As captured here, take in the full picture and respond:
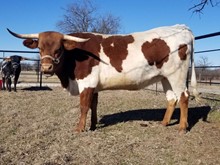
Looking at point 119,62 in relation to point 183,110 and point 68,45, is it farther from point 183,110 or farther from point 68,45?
point 183,110

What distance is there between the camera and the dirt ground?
460cm

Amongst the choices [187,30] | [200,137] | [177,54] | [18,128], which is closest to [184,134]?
[200,137]

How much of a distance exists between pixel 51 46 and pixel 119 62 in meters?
1.31

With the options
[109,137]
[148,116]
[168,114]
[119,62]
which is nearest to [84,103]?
[109,137]

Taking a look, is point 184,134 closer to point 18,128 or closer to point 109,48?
point 109,48

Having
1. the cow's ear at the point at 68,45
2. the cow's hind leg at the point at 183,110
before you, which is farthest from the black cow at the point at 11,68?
the cow's hind leg at the point at 183,110

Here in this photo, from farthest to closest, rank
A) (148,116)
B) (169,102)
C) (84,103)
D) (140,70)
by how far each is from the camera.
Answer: (148,116) → (169,102) → (140,70) → (84,103)

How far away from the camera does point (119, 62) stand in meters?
6.34

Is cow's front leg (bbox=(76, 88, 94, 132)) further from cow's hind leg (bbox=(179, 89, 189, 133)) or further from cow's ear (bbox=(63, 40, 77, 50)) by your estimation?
cow's hind leg (bbox=(179, 89, 189, 133))

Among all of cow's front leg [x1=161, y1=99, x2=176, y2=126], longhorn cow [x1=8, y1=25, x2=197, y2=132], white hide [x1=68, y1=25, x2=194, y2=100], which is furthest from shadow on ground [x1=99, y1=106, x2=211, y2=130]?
white hide [x1=68, y1=25, x2=194, y2=100]

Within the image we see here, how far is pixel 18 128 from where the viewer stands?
21.1ft

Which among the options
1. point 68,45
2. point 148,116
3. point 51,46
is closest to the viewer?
point 51,46

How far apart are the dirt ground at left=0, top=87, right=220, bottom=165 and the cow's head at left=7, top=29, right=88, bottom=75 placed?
1.22 metres

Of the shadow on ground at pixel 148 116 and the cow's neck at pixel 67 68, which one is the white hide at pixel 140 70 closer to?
the cow's neck at pixel 67 68
